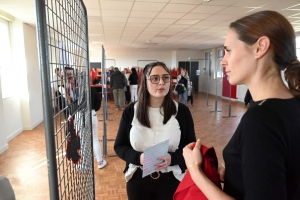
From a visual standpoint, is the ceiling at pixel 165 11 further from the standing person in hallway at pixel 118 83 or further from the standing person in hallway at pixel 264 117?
the standing person in hallway at pixel 264 117

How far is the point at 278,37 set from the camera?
630mm

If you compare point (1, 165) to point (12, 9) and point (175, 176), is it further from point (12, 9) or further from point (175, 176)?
point (175, 176)

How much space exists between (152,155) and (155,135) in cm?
17

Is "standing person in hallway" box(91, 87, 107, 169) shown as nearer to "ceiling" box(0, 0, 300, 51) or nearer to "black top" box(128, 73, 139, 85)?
"ceiling" box(0, 0, 300, 51)

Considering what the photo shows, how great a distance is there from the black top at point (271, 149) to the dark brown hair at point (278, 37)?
0.09 meters

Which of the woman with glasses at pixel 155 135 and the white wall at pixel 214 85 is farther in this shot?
the white wall at pixel 214 85

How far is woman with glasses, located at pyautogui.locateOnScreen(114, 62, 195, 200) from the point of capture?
1.29 meters

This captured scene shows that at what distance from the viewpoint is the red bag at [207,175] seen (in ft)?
2.50

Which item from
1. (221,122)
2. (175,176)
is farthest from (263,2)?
(175,176)

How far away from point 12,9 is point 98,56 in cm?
992

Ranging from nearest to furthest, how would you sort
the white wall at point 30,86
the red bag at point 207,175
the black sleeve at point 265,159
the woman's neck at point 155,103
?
the black sleeve at point 265,159
the red bag at point 207,175
the woman's neck at point 155,103
the white wall at point 30,86

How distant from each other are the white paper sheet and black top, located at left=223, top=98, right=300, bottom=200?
0.57m

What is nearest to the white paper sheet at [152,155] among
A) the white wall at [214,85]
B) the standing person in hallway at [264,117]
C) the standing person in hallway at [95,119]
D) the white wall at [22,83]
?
the standing person in hallway at [264,117]

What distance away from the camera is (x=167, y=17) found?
16.8 ft
